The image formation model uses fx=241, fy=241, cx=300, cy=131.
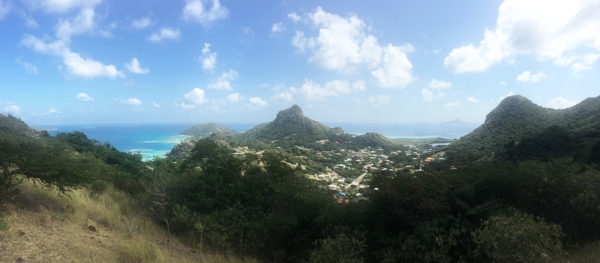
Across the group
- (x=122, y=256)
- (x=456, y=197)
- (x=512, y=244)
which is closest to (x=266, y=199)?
(x=122, y=256)

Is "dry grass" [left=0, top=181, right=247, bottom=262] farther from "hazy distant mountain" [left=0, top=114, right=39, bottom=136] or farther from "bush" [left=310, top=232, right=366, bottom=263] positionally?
"hazy distant mountain" [left=0, top=114, right=39, bottom=136]

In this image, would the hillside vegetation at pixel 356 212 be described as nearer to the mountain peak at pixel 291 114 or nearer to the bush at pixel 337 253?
the bush at pixel 337 253

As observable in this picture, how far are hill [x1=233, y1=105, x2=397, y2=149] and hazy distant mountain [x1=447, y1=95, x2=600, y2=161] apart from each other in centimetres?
4015

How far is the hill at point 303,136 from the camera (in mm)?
109200

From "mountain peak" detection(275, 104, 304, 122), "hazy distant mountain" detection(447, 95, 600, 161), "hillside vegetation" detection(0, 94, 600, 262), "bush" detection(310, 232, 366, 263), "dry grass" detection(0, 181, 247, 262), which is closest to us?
"dry grass" detection(0, 181, 247, 262)

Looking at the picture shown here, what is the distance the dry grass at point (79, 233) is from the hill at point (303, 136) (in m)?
93.8

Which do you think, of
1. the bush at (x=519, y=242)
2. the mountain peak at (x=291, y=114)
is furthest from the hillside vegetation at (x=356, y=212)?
the mountain peak at (x=291, y=114)

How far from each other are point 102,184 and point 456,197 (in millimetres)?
12862

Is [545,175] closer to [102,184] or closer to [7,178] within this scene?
[7,178]

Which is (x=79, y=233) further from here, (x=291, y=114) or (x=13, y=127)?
(x=291, y=114)

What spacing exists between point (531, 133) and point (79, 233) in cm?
7469

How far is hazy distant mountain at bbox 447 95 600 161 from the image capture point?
3194 cm

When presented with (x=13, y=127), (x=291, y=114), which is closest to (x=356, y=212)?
(x=13, y=127)

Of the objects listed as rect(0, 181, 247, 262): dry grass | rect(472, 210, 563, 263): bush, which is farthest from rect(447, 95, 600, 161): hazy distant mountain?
rect(0, 181, 247, 262): dry grass
